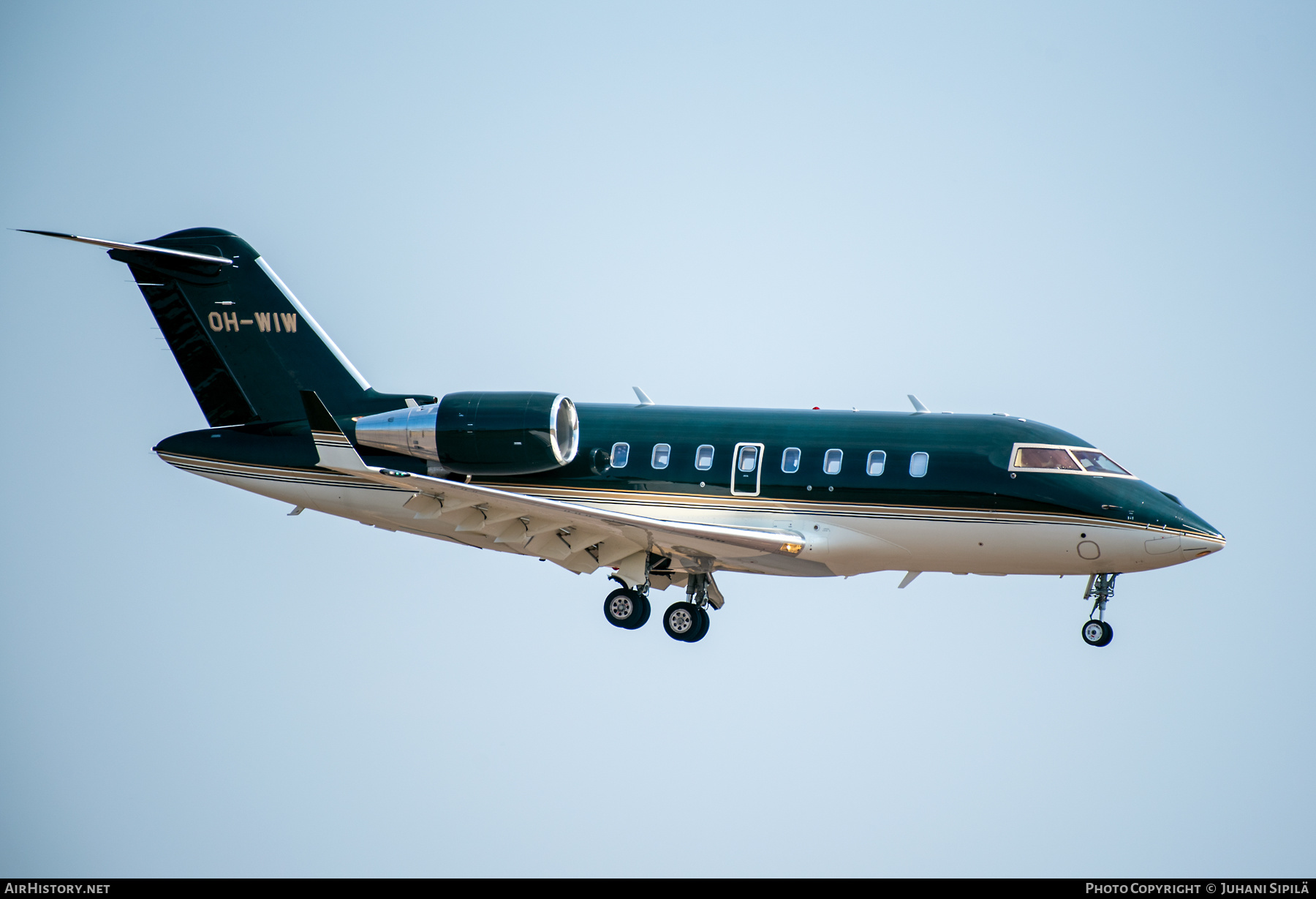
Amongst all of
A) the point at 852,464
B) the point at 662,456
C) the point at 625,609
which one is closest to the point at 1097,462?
the point at 852,464

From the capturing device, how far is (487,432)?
27594 mm

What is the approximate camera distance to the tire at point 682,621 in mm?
28312

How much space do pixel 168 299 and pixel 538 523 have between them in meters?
10.4

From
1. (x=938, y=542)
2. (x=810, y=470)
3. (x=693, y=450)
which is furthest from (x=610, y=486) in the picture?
(x=938, y=542)

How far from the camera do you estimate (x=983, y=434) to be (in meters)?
27.2

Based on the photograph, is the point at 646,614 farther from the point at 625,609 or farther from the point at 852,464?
the point at 852,464

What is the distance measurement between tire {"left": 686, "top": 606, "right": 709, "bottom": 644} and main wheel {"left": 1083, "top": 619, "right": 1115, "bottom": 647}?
702 cm

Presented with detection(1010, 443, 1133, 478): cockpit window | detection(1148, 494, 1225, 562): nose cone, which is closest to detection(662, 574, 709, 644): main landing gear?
detection(1010, 443, 1133, 478): cockpit window

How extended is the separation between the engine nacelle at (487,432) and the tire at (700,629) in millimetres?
3874

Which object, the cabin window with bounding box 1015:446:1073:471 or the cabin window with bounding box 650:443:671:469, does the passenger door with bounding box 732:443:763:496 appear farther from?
the cabin window with bounding box 1015:446:1073:471

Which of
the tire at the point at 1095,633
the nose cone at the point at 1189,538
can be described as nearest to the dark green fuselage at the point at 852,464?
the nose cone at the point at 1189,538

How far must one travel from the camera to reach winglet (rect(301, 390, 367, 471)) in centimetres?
2353

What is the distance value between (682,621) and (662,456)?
3197 mm
